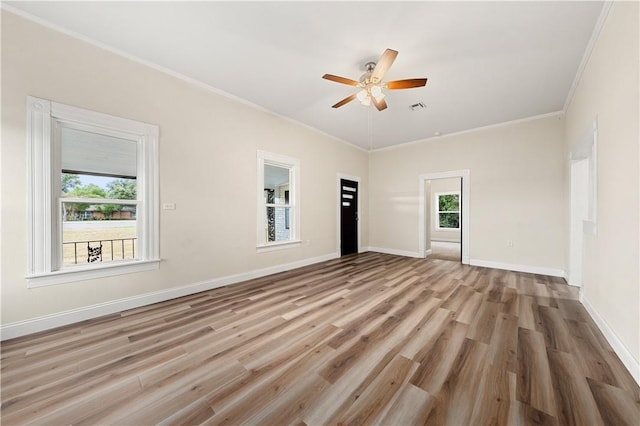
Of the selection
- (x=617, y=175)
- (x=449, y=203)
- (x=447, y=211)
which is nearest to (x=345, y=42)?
(x=617, y=175)

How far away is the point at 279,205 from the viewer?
4695 millimetres

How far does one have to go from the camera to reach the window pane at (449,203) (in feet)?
30.9

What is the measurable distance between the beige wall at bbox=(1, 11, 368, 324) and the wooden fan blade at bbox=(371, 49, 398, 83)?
2253mm

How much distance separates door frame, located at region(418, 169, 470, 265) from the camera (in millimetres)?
5254

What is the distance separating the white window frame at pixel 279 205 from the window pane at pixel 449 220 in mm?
7341

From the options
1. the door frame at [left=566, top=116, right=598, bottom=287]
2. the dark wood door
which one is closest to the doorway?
the dark wood door

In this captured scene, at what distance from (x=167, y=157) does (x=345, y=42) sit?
260 cm

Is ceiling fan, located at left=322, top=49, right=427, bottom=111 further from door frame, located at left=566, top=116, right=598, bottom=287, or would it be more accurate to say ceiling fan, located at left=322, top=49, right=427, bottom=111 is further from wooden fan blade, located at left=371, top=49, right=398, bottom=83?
door frame, located at left=566, top=116, right=598, bottom=287

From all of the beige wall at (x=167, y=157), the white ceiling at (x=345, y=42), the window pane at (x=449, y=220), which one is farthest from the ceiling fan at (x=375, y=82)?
the window pane at (x=449, y=220)

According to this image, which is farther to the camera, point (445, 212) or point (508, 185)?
point (445, 212)

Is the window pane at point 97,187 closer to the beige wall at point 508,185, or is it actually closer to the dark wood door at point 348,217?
the dark wood door at point 348,217

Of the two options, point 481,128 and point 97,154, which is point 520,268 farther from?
point 97,154

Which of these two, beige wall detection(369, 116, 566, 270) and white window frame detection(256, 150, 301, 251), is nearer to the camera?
white window frame detection(256, 150, 301, 251)

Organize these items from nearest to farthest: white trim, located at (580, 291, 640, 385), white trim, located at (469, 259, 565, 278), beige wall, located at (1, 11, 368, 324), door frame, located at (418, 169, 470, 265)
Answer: white trim, located at (580, 291, 640, 385) → beige wall, located at (1, 11, 368, 324) → white trim, located at (469, 259, 565, 278) → door frame, located at (418, 169, 470, 265)
